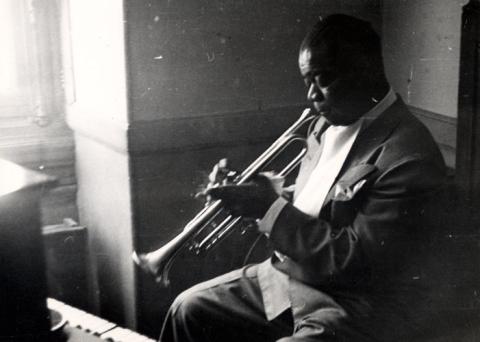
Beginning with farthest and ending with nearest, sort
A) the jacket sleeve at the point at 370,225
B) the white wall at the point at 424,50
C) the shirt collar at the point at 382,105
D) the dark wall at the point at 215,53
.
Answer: the dark wall at the point at 215,53 → the white wall at the point at 424,50 → the shirt collar at the point at 382,105 → the jacket sleeve at the point at 370,225

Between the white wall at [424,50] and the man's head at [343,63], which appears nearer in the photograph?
the man's head at [343,63]

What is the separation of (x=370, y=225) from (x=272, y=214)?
0.69 ft

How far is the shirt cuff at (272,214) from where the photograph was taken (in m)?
1.62

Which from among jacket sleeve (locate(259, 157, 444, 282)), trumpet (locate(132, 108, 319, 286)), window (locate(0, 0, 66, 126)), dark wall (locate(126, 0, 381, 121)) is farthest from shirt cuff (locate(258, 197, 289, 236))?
window (locate(0, 0, 66, 126))

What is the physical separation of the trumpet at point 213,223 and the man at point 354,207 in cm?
19

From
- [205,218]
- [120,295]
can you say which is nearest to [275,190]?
[205,218]

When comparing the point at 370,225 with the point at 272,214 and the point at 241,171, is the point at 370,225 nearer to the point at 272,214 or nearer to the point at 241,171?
the point at 272,214

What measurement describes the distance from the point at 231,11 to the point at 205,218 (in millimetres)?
630

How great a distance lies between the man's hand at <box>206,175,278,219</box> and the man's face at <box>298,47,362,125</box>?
22 cm

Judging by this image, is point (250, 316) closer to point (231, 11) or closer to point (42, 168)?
point (231, 11)

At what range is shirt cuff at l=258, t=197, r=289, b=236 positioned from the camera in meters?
1.62

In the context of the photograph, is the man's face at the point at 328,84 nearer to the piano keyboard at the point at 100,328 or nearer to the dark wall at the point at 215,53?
the dark wall at the point at 215,53

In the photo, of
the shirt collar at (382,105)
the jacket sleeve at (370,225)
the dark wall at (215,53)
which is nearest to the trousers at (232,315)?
the jacket sleeve at (370,225)

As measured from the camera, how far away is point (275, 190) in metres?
1.73
